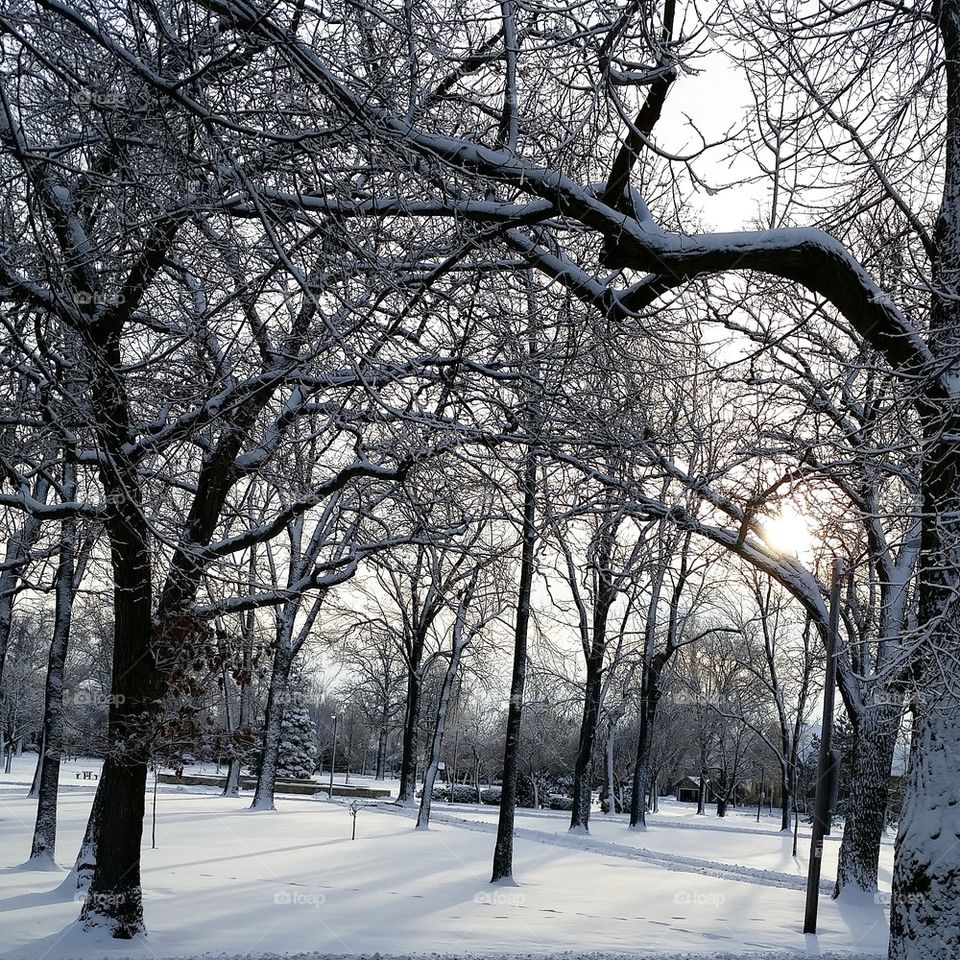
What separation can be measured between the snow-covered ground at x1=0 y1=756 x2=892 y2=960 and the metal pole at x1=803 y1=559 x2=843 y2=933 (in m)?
0.42

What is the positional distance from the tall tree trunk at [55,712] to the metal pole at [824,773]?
34.7ft

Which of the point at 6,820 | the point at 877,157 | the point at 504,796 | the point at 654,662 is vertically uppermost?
the point at 877,157

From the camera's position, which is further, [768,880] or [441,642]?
[441,642]

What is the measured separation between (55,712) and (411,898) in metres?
6.16

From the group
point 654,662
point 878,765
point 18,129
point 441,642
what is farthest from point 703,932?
point 441,642

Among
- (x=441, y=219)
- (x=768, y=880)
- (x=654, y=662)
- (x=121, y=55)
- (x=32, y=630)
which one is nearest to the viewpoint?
(x=121, y=55)

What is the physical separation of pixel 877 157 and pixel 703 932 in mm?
9626

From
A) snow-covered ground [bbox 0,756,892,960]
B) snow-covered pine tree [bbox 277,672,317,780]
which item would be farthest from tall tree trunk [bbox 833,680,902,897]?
snow-covered pine tree [bbox 277,672,317,780]

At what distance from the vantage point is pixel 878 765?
55.2 ft

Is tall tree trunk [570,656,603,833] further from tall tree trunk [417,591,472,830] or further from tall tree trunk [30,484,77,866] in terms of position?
tall tree trunk [30,484,77,866]

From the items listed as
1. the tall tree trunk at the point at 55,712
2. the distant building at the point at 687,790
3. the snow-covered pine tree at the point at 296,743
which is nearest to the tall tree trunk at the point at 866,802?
the tall tree trunk at the point at 55,712

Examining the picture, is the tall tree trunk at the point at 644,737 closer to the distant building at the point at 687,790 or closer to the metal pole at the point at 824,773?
the metal pole at the point at 824,773

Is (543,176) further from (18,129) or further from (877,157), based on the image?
(877,157)

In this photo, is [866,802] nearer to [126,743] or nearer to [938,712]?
[938,712]
